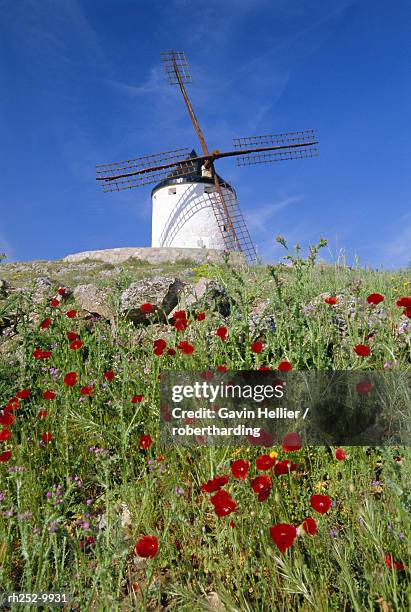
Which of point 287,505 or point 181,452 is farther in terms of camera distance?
point 181,452

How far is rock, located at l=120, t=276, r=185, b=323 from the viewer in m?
4.78

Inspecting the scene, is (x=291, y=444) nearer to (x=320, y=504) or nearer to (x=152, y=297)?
(x=320, y=504)

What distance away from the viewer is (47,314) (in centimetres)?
406

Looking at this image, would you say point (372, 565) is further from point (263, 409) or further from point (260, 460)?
point (263, 409)

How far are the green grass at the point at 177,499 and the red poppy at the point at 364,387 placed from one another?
0.34ft

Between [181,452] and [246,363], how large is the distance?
0.85m

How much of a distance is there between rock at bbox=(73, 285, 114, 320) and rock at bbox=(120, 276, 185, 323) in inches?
8.5

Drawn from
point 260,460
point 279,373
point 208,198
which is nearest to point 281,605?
point 260,460

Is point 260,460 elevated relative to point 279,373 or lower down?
lower down

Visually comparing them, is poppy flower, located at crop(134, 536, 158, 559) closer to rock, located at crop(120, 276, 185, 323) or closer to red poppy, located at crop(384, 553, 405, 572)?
red poppy, located at crop(384, 553, 405, 572)

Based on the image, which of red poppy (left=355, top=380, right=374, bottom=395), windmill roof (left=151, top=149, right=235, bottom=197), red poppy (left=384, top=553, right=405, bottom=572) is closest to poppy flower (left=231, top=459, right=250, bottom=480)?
red poppy (left=384, top=553, right=405, bottom=572)

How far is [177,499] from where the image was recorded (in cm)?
210

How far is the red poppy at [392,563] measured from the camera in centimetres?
147

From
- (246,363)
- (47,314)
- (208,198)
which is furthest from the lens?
(208,198)
